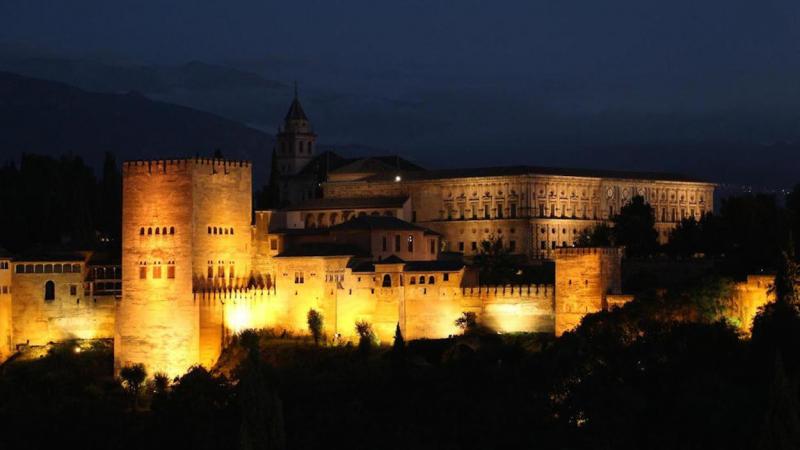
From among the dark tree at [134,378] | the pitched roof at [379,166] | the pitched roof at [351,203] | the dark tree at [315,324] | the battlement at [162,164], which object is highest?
the pitched roof at [379,166]

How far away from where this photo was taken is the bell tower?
111250 millimetres

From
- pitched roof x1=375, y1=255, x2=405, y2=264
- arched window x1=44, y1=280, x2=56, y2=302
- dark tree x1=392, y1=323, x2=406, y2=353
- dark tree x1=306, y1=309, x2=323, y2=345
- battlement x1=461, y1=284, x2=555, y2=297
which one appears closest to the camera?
dark tree x1=392, y1=323, x2=406, y2=353

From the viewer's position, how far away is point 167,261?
65312 mm

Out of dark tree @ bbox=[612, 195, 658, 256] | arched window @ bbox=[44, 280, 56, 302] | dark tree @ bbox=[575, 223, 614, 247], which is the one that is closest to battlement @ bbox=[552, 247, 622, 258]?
dark tree @ bbox=[575, 223, 614, 247]

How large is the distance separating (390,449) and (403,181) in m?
45.3

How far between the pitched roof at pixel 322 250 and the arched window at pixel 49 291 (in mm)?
9023

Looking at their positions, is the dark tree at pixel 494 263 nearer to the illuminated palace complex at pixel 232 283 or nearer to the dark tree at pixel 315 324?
the illuminated palace complex at pixel 232 283

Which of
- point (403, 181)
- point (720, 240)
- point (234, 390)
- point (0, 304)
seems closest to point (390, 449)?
point (234, 390)

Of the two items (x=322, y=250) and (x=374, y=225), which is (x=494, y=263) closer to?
(x=374, y=225)

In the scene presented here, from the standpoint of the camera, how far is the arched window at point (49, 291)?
68.5 meters

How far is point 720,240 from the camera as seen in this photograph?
79.2 metres

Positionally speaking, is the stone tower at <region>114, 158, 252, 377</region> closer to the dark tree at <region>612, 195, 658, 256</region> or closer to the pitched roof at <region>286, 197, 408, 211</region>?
the pitched roof at <region>286, 197, 408, 211</region>

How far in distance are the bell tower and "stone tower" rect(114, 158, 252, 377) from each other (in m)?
43.3

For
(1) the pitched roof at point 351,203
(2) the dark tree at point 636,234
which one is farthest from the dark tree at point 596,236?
(1) the pitched roof at point 351,203
